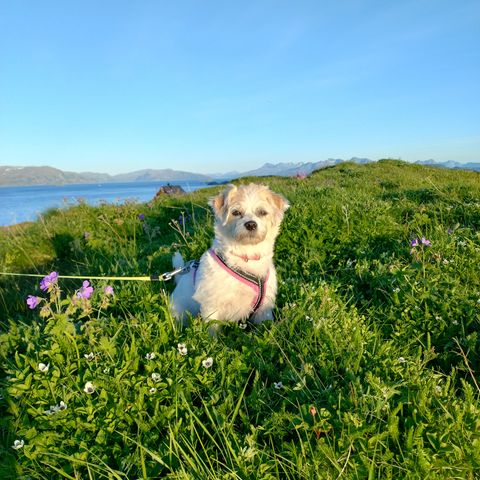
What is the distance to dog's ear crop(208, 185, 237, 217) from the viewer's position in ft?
15.6

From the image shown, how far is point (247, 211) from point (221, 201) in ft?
1.40

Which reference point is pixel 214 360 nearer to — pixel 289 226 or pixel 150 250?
pixel 289 226

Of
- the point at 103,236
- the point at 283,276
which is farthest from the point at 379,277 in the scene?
the point at 103,236

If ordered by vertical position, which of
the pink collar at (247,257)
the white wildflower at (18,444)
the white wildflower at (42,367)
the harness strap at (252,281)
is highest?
the pink collar at (247,257)

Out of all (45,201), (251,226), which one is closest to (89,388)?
(251,226)

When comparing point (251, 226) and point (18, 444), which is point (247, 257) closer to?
point (251, 226)

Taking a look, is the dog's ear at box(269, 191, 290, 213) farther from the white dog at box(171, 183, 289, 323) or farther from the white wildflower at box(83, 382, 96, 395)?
the white wildflower at box(83, 382, 96, 395)

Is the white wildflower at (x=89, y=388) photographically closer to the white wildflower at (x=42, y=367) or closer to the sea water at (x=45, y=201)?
the white wildflower at (x=42, y=367)

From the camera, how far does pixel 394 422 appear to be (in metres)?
2.14

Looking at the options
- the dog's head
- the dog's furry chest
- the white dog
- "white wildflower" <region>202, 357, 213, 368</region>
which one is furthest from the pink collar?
"white wildflower" <region>202, 357, 213, 368</region>

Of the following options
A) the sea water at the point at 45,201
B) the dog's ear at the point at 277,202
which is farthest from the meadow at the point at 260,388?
the sea water at the point at 45,201

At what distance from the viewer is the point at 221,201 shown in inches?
191

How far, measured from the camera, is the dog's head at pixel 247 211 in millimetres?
4297

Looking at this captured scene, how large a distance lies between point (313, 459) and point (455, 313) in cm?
269
